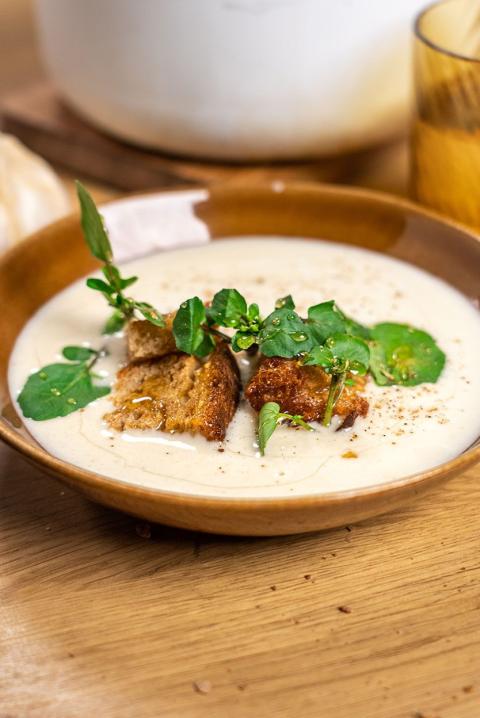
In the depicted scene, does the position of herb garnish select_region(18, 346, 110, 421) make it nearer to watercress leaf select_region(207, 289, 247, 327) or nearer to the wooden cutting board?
watercress leaf select_region(207, 289, 247, 327)

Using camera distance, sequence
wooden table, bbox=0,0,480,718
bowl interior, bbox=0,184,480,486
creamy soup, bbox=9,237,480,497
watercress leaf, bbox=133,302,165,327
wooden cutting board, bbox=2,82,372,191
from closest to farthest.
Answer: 1. wooden table, bbox=0,0,480,718
2. creamy soup, bbox=9,237,480,497
3. watercress leaf, bbox=133,302,165,327
4. bowl interior, bbox=0,184,480,486
5. wooden cutting board, bbox=2,82,372,191

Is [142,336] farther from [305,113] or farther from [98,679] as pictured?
[305,113]

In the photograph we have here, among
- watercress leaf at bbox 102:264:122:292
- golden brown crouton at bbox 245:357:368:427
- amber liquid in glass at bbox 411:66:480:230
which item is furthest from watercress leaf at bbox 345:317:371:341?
amber liquid in glass at bbox 411:66:480:230

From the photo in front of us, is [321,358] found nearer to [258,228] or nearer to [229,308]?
[229,308]

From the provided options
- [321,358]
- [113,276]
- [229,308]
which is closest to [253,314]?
[229,308]

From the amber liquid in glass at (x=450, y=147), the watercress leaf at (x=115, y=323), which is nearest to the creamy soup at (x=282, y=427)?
the watercress leaf at (x=115, y=323)

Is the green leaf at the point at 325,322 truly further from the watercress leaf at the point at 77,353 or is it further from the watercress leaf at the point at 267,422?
the watercress leaf at the point at 77,353
